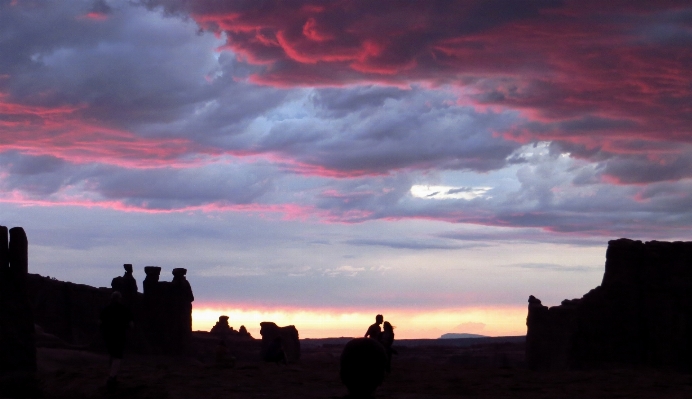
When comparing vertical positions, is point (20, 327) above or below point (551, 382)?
above

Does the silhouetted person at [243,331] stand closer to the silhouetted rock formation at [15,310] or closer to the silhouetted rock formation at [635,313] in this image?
the silhouetted rock formation at [635,313]

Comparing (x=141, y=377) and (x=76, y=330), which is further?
(x=76, y=330)

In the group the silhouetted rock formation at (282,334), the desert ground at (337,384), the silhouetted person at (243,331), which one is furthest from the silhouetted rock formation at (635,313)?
the silhouetted person at (243,331)

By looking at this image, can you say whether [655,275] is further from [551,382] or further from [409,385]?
[409,385]

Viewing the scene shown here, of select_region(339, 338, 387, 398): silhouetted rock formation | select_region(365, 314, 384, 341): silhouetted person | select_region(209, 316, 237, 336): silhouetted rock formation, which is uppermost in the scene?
select_region(209, 316, 237, 336): silhouetted rock formation

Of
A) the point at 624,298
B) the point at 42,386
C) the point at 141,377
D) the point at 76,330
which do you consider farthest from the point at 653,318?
the point at 76,330

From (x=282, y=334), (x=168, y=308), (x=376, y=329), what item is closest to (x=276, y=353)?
(x=376, y=329)

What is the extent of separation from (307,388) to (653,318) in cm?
1448

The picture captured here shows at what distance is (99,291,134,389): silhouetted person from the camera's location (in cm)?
1738

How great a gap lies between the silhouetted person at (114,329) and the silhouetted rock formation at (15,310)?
195 inches

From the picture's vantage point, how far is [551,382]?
66.9 ft

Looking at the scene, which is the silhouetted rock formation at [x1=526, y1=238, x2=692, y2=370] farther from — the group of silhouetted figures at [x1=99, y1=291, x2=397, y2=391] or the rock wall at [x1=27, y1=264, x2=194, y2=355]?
the rock wall at [x1=27, y1=264, x2=194, y2=355]

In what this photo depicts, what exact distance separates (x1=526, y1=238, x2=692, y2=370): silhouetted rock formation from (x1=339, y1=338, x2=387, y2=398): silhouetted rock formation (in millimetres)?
16341

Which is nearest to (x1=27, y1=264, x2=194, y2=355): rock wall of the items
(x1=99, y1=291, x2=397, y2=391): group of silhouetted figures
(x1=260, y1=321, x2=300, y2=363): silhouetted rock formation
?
(x1=260, y1=321, x2=300, y2=363): silhouetted rock formation
